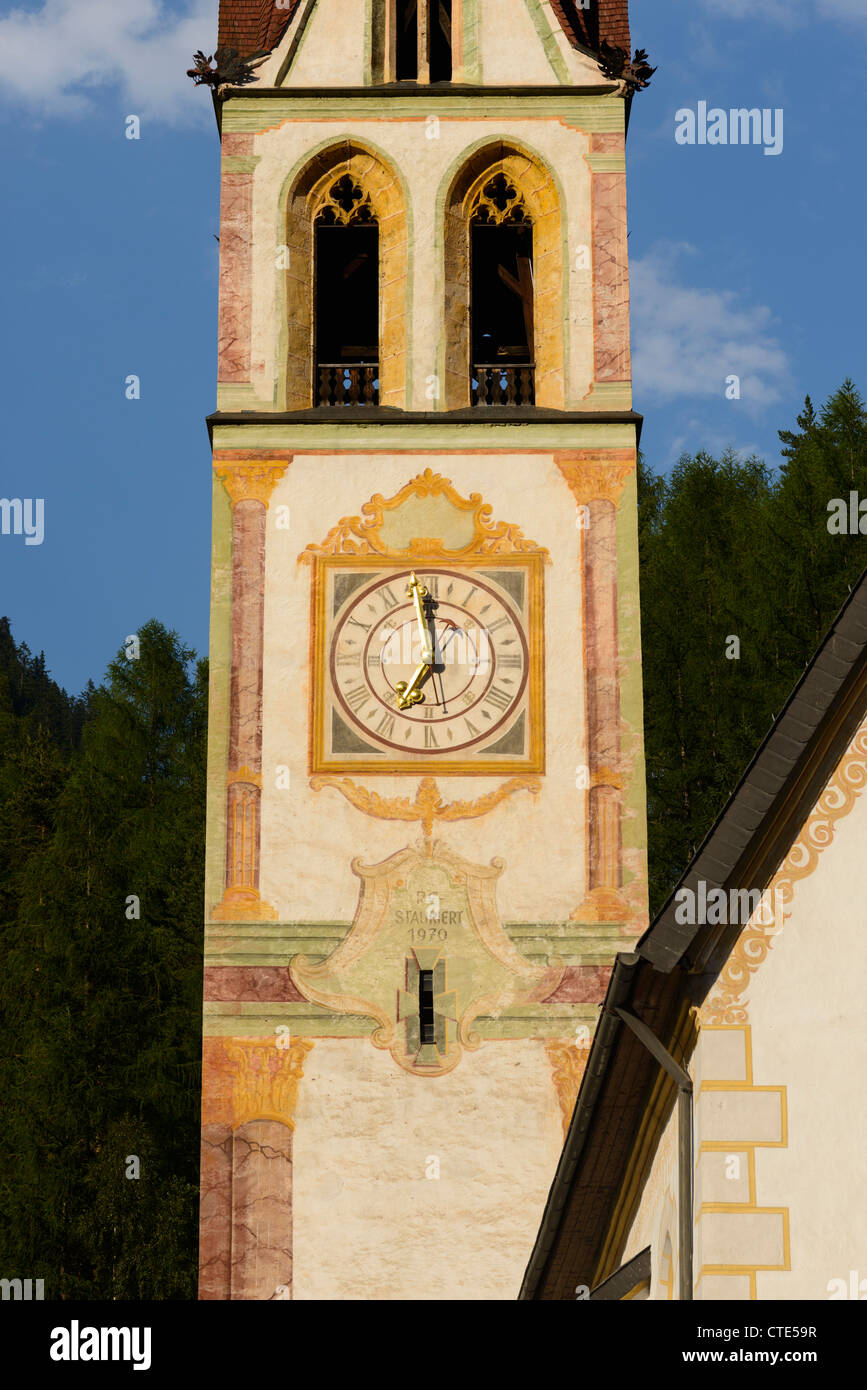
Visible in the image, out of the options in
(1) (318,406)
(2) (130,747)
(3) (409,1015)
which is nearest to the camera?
(3) (409,1015)

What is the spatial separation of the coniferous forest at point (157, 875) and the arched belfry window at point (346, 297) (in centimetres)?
673

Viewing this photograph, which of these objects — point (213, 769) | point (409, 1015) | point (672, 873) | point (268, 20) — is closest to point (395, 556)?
point (213, 769)

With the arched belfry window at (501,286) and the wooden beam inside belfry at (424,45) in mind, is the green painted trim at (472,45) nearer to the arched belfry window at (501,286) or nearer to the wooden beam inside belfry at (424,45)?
the wooden beam inside belfry at (424,45)

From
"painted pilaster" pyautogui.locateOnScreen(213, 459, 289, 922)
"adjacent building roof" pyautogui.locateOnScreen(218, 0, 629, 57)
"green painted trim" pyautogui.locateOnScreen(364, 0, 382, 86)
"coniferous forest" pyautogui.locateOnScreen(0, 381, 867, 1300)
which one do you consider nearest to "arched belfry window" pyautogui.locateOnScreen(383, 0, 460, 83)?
"green painted trim" pyautogui.locateOnScreen(364, 0, 382, 86)

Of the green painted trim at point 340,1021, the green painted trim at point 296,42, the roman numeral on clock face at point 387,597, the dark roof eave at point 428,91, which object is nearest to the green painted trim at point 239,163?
the dark roof eave at point 428,91

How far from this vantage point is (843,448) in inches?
1433

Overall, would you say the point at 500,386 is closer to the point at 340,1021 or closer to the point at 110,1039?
the point at 340,1021

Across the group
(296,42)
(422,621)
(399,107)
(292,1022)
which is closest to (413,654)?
(422,621)

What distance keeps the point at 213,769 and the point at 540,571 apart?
327cm

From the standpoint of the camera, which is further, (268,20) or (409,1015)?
(268,20)

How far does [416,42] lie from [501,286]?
2.63 m

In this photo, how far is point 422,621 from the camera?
76.9 feet

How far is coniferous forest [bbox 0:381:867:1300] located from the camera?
30734 millimetres

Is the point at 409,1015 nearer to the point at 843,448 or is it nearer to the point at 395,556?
the point at 395,556
